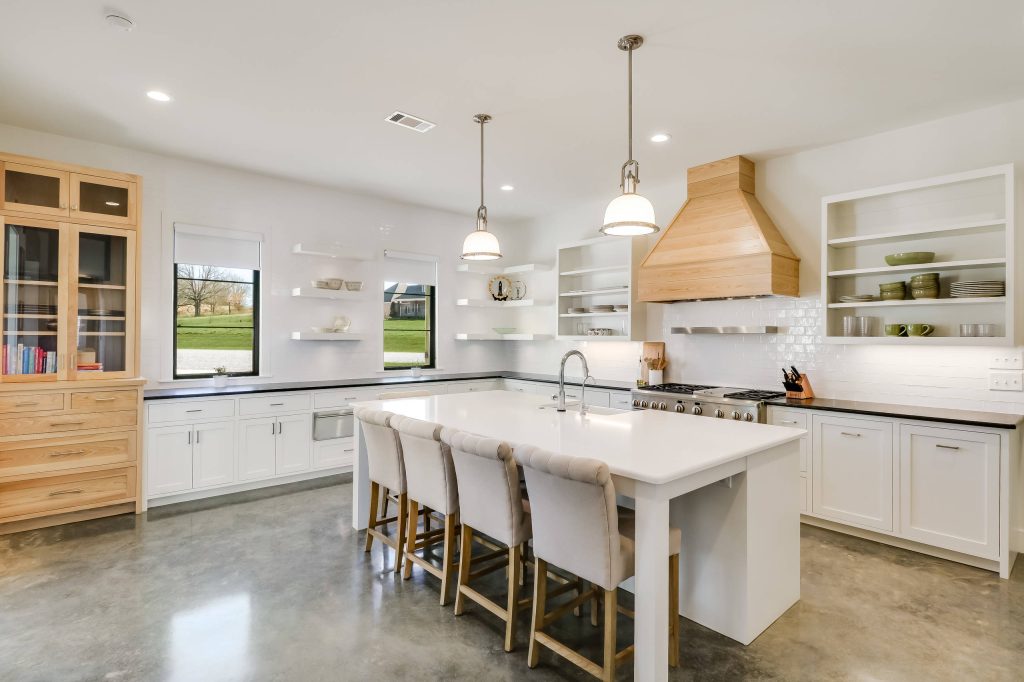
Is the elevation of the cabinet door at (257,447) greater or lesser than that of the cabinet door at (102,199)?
lesser

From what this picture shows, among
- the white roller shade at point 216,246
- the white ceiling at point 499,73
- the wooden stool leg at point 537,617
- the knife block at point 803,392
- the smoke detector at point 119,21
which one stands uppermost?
the white ceiling at point 499,73

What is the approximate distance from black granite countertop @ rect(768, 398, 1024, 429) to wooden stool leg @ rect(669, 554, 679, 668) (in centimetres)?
217

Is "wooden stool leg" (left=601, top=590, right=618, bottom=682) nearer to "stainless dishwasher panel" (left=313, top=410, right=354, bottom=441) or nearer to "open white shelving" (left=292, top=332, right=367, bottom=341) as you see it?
"stainless dishwasher panel" (left=313, top=410, right=354, bottom=441)

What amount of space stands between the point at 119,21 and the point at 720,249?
4.23 meters

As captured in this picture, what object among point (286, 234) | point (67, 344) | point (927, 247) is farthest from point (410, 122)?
point (927, 247)

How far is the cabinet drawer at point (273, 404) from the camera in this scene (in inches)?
184

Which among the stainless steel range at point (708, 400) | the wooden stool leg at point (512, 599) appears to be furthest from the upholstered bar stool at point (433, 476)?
the stainless steel range at point (708, 400)

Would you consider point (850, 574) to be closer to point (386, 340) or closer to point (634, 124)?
point (634, 124)

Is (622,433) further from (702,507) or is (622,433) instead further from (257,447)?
(257,447)

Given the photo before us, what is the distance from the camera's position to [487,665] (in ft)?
7.43

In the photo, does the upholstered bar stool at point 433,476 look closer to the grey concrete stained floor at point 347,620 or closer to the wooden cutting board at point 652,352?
the grey concrete stained floor at point 347,620

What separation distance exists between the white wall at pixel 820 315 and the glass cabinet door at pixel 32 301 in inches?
188

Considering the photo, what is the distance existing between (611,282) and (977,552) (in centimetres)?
377

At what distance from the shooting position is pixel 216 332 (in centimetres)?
503
